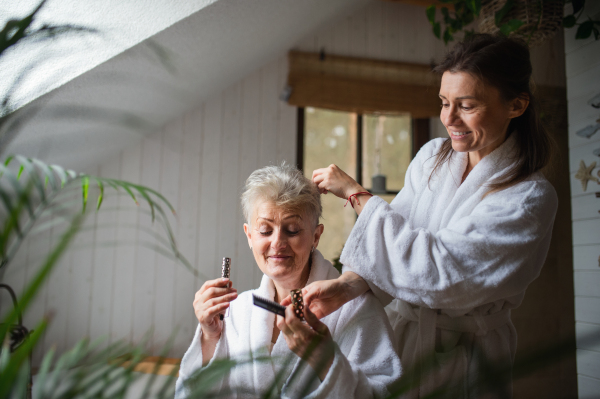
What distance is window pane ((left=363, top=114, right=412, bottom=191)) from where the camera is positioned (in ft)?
12.9

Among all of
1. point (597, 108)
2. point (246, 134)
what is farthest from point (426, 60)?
point (597, 108)

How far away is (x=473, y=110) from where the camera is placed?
3.75 feet

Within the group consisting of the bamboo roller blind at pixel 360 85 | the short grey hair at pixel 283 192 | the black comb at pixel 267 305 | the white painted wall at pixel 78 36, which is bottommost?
the black comb at pixel 267 305

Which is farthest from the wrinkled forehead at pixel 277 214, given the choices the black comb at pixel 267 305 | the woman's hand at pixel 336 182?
the black comb at pixel 267 305

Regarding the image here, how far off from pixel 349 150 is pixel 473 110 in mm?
2779

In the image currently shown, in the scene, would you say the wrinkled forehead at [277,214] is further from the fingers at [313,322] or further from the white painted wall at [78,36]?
the white painted wall at [78,36]

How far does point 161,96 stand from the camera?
2.73m

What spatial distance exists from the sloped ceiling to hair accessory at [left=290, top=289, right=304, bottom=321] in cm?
77

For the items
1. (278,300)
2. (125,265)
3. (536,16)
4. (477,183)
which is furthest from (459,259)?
(125,265)

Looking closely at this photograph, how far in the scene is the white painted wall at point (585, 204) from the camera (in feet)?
6.39

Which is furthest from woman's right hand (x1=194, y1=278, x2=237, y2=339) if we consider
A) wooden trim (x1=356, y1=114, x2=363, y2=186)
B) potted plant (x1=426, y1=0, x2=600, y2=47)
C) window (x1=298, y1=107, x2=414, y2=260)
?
wooden trim (x1=356, y1=114, x2=363, y2=186)

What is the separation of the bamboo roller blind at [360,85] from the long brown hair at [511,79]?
8.10ft

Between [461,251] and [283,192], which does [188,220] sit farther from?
[461,251]

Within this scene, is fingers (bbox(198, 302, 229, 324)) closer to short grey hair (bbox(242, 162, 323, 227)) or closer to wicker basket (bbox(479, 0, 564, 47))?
short grey hair (bbox(242, 162, 323, 227))
